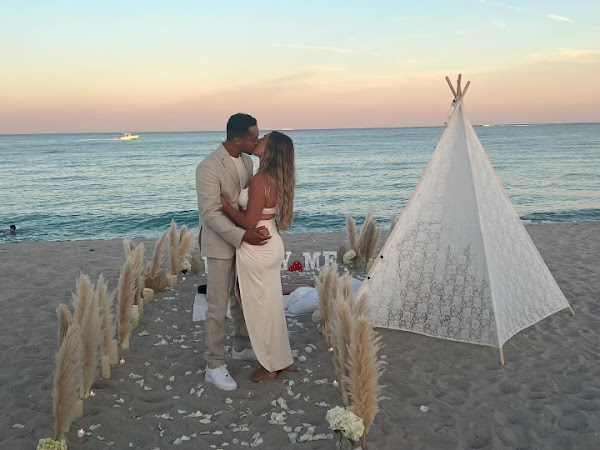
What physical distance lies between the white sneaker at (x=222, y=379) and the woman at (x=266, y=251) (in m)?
0.22

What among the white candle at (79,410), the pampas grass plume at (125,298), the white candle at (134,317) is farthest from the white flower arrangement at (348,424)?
the white candle at (134,317)

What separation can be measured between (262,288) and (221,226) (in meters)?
0.64

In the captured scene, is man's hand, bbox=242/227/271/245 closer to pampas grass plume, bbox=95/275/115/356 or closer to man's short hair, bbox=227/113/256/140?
man's short hair, bbox=227/113/256/140

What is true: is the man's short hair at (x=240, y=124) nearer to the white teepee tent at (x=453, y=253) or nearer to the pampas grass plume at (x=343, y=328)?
the pampas grass plume at (x=343, y=328)

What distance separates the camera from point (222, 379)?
4.68m

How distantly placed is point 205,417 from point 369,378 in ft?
4.80

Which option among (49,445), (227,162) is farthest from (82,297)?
(227,162)

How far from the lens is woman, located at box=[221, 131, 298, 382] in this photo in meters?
4.38

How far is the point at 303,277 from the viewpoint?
331 inches

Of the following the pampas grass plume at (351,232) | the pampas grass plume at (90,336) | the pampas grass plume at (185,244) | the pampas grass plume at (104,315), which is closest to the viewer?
the pampas grass plume at (90,336)

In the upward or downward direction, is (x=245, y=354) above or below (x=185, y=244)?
below

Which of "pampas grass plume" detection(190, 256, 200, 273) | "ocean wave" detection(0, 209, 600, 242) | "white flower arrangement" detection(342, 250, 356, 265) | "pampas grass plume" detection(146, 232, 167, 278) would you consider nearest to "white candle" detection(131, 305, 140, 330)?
"pampas grass plume" detection(146, 232, 167, 278)

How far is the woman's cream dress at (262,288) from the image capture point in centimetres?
456

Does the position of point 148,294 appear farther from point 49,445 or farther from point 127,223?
point 127,223
